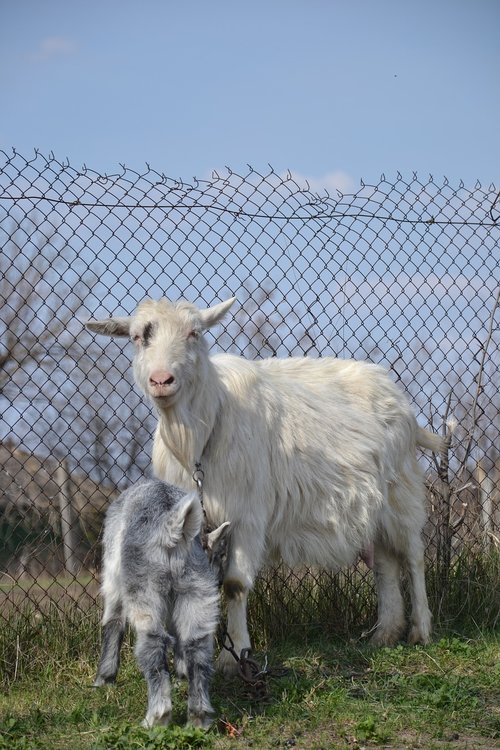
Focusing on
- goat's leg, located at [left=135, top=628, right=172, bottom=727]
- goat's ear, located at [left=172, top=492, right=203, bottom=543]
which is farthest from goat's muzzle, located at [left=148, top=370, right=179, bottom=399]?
goat's leg, located at [left=135, top=628, right=172, bottom=727]

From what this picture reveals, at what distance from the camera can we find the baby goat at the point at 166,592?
4.51m

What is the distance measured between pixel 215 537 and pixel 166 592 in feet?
2.42

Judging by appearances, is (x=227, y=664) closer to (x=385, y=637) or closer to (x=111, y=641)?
(x=111, y=641)

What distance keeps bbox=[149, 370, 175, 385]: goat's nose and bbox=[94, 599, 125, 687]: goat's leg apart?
1.14m

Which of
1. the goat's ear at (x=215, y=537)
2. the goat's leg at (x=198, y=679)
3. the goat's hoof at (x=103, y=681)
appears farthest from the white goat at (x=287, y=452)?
the goat's leg at (x=198, y=679)

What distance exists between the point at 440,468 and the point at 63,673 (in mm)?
3270

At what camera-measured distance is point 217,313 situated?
18.8 ft

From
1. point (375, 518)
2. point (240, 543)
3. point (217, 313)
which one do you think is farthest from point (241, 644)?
point (217, 313)

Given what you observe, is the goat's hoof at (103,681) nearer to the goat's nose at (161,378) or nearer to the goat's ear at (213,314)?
the goat's nose at (161,378)

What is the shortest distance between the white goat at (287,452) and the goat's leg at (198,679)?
1053 mm

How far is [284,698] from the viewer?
519 cm

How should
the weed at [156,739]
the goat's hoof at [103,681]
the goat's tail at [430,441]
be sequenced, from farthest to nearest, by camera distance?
the goat's tail at [430,441], the goat's hoof at [103,681], the weed at [156,739]

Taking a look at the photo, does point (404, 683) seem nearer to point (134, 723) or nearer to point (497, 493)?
point (134, 723)

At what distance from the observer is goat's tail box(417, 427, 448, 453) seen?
7289 mm
